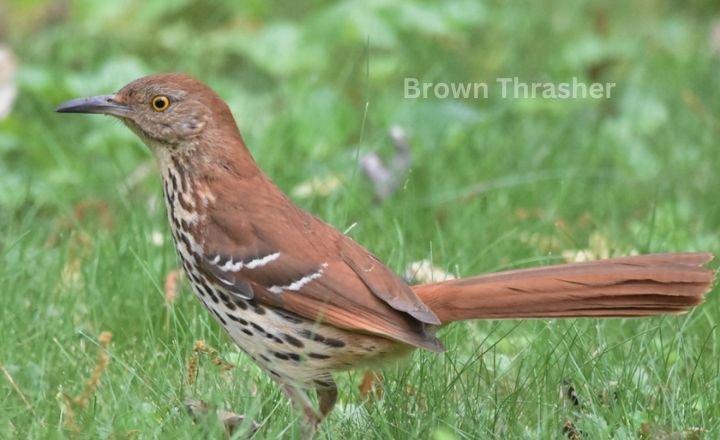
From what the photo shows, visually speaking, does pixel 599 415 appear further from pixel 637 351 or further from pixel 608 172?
pixel 608 172

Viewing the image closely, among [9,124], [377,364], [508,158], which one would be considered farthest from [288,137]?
[377,364]

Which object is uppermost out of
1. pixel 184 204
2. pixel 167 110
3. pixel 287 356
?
pixel 167 110

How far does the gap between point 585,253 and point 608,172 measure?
1.22m

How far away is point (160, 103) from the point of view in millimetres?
3887

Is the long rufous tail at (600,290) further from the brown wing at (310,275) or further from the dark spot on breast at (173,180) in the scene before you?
the dark spot on breast at (173,180)

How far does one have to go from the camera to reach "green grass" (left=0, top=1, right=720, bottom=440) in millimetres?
3619

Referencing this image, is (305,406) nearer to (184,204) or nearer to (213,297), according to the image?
(213,297)

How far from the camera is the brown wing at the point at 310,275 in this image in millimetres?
3504

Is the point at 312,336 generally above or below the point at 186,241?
below

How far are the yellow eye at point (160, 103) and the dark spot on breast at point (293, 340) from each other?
76cm

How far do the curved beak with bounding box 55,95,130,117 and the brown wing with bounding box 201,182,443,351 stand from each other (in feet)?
1.40

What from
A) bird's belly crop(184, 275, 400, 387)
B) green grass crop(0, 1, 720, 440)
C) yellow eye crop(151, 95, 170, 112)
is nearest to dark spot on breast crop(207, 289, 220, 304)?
bird's belly crop(184, 275, 400, 387)

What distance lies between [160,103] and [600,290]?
1311 mm

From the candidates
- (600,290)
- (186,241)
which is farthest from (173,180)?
(600,290)
